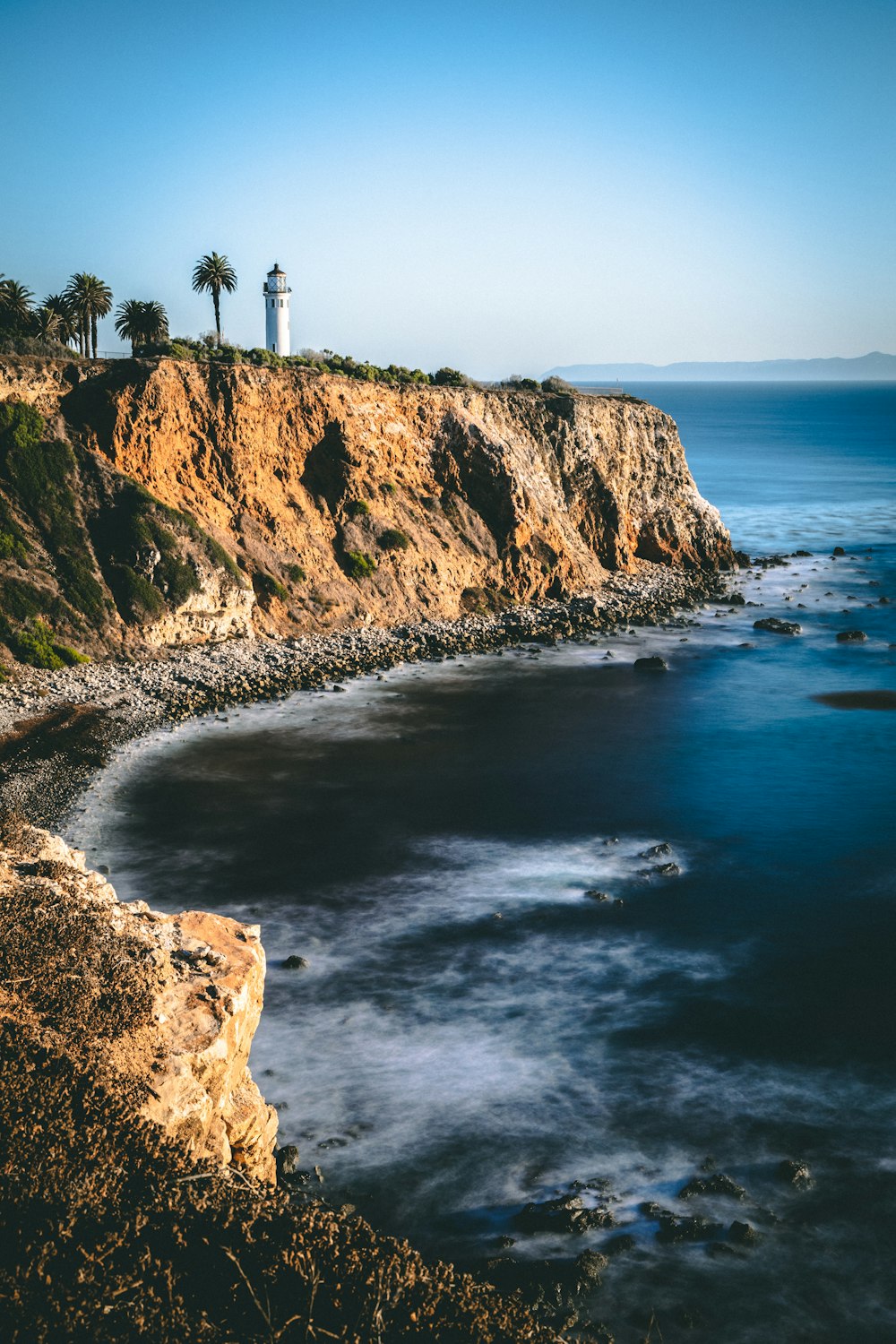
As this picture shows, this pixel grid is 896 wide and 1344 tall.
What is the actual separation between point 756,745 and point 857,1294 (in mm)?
26993

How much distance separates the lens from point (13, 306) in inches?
2260

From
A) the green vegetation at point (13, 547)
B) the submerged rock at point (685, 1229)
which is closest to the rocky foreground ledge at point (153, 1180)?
the submerged rock at point (685, 1229)

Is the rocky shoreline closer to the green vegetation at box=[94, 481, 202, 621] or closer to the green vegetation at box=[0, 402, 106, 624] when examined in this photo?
the green vegetation at box=[94, 481, 202, 621]

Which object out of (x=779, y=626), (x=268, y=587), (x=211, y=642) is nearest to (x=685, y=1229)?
(x=211, y=642)

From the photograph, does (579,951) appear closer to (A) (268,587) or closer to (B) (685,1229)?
(B) (685,1229)

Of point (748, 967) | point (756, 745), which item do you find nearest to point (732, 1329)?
point (748, 967)

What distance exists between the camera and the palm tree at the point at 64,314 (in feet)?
199

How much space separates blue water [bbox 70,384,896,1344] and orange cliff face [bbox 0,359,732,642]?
9.04m

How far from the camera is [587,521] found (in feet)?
225

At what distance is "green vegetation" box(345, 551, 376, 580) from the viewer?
55.2 metres

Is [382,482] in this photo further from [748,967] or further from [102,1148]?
[102,1148]

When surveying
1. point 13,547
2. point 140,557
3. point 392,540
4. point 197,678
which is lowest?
point 197,678

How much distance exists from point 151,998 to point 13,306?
54.1m

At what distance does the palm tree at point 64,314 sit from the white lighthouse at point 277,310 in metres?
14.0
